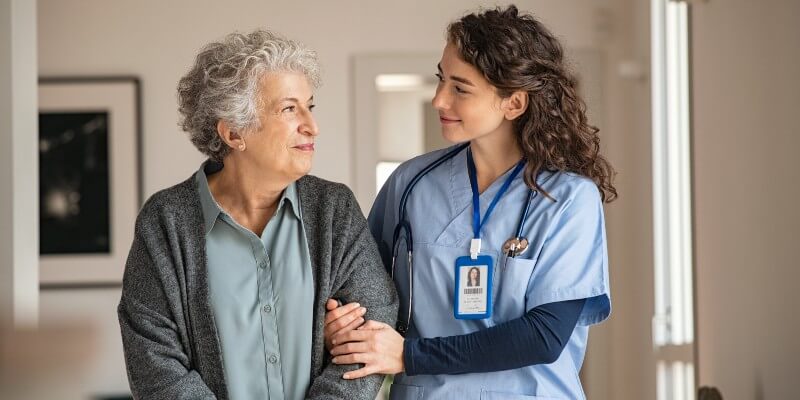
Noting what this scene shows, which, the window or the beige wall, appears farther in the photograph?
the window

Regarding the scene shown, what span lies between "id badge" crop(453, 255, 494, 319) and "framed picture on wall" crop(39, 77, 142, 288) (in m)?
2.75

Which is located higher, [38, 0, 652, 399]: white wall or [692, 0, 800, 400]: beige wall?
[38, 0, 652, 399]: white wall

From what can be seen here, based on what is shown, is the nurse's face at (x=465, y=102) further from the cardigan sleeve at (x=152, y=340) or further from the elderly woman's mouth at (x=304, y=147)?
the cardigan sleeve at (x=152, y=340)

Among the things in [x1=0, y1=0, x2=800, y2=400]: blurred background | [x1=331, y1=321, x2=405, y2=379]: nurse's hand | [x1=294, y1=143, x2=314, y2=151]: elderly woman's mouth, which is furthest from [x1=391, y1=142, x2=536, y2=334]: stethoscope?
[x1=0, y1=0, x2=800, y2=400]: blurred background

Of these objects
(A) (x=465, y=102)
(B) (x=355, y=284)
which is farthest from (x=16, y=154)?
(A) (x=465, y=102)

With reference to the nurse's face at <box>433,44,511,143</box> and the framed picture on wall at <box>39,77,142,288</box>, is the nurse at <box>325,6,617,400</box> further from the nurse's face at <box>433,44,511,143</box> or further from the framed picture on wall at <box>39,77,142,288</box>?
the framed picture on wall at <box>39,77,142,288</box>

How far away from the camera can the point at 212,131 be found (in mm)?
2008

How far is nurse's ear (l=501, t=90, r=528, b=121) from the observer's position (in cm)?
205

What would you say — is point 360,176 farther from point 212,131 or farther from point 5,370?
point 212,131

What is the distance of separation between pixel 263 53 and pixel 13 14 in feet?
3.70

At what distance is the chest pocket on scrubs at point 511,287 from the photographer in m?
2.00

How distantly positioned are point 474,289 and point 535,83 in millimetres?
431

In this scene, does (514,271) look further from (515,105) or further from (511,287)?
(515,105)

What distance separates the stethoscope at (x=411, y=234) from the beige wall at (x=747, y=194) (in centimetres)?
57
